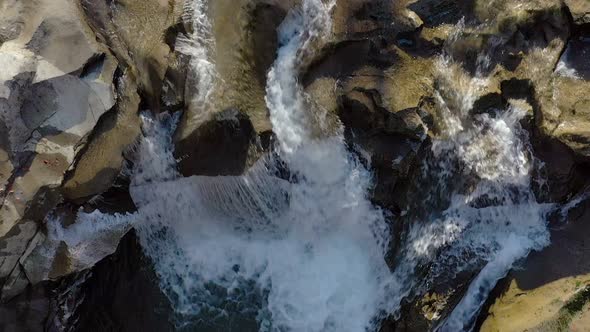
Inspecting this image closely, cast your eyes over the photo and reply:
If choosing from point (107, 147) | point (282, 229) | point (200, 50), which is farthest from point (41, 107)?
point (282, 229)

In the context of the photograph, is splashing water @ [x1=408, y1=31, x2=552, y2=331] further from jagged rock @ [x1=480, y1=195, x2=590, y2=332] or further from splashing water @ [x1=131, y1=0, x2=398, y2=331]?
splashing water @ [x1=131, y1=0, x2=398, y2=331]

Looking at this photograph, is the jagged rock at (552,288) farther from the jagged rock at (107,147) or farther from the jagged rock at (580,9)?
the jagged rock at (107,147)

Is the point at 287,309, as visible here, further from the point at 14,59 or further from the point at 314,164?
the point at 14,59

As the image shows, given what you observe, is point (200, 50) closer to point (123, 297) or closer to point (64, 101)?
point (64, 101)

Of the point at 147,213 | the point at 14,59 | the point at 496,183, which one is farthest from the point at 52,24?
the point at 496,183

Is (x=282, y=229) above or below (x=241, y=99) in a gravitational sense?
below

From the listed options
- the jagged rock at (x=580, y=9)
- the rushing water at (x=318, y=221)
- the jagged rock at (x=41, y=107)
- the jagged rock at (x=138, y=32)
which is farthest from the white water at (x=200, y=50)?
the jagged rock at (x=580, y=9)
